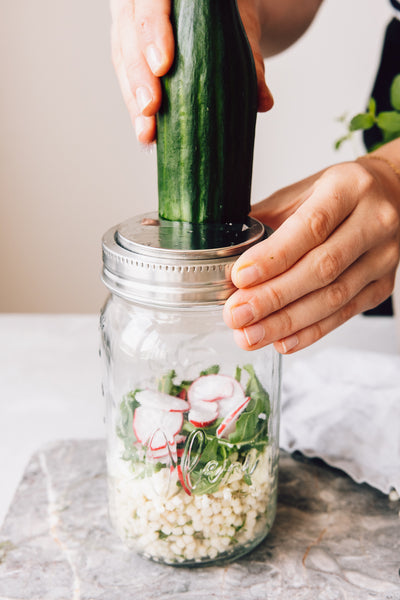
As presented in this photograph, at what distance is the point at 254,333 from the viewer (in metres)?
0.62

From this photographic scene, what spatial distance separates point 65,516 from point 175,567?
0.57ft

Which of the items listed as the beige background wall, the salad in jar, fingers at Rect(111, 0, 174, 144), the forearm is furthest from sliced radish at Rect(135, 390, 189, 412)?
the beige background wall

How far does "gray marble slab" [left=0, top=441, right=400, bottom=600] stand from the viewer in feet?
2.25

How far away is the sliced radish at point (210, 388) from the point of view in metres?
0.67

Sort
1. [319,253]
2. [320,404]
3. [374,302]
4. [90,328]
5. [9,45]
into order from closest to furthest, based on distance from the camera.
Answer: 1. [319,253]
2. [374,302]
3. [320,404]
4. [90,328]
5. [9,45]

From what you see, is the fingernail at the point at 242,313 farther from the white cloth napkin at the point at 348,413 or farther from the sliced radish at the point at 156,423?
the white cloth napkin at the point at 348,413

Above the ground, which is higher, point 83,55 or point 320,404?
point 83,55

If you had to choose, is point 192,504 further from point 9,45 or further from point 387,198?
point 9,45

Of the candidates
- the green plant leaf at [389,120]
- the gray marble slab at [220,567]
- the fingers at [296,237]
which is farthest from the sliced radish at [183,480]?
the green plant leaf at [389,120]

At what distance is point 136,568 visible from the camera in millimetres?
719

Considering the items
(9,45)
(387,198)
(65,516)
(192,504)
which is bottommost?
(65,516)

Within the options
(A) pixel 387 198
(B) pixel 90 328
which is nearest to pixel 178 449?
(A) pixel 387 198

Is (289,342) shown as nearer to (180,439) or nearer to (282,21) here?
(180,439)

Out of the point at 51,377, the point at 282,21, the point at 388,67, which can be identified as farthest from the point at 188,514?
the point at 388,67
